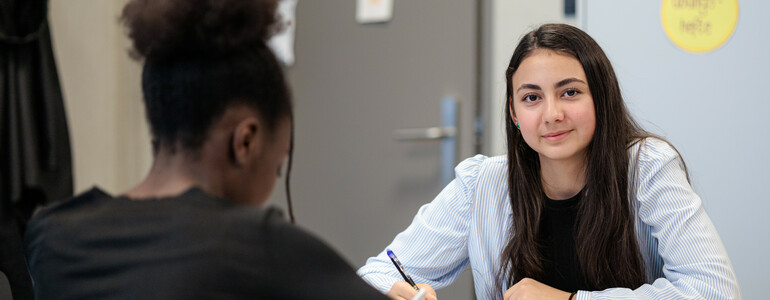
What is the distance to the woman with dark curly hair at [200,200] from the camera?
2.29ft

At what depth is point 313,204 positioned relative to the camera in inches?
110

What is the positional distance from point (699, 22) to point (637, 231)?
0.81 m

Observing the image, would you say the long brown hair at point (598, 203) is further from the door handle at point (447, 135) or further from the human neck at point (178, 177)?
the door handle at point (447, 135)

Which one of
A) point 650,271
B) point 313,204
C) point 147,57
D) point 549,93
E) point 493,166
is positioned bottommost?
point 313,204

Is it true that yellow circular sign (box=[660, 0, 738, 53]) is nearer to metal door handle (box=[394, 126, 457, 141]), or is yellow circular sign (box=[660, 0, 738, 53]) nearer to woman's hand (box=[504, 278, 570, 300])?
metal door handle (box=[394, 126, 457, 141])

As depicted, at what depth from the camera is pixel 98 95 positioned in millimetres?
3197

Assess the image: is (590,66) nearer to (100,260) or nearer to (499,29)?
(100,260)

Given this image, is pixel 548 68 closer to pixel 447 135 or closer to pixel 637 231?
pixel 637 231

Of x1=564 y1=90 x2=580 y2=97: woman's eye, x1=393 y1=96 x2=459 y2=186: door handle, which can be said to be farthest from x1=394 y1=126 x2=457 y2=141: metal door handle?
x1=564 y1=90 x2=580 y2=97: woman's eye

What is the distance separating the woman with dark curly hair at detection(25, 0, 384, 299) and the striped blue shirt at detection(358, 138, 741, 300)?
66cm

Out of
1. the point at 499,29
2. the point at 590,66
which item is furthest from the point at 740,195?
the point at 499,29

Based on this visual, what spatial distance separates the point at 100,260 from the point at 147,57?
22 centimetres

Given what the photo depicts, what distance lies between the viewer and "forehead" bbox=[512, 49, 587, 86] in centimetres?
136

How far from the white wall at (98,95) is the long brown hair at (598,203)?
2242 millimetres
